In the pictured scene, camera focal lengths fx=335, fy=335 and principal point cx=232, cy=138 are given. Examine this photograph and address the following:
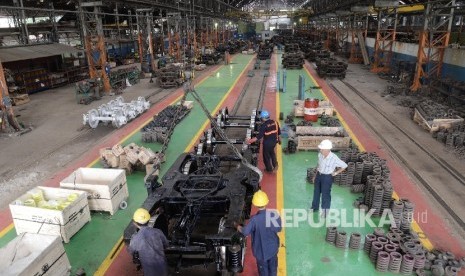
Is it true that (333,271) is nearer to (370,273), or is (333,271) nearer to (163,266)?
(370,273)

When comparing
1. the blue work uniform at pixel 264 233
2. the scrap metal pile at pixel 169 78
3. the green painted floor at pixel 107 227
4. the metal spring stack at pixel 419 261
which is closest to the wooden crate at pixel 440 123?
the metal spring stack at pixel 419 261

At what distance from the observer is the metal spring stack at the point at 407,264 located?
4.60 m

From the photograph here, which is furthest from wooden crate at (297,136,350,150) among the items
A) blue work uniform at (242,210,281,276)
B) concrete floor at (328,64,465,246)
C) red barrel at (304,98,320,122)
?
blue work uniform at (242,210,281,276)

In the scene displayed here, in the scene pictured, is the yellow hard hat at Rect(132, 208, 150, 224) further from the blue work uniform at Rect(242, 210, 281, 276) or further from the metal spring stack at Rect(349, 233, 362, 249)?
the metal spring stack at Rect(349, 233, 362, 249)

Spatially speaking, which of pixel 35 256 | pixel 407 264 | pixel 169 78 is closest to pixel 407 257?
pixel 407 264

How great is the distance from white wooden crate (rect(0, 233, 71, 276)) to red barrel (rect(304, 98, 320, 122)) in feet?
28.5

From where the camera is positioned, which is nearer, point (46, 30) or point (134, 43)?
point (46, 30)

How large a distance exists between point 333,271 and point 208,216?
217 cm

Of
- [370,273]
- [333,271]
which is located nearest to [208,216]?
[333,271]

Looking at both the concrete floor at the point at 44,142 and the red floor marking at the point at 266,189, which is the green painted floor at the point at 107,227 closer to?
the concrete floor at the point at 44,142

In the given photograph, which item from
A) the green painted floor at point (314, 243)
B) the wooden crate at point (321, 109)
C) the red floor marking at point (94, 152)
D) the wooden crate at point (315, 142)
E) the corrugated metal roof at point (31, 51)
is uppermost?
the corrugated metal roof at point (31, 51)

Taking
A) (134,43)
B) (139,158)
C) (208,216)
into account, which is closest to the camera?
(208,216)

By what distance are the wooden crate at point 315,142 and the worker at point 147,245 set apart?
5679 millimetres

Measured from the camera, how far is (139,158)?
25.5 feet
